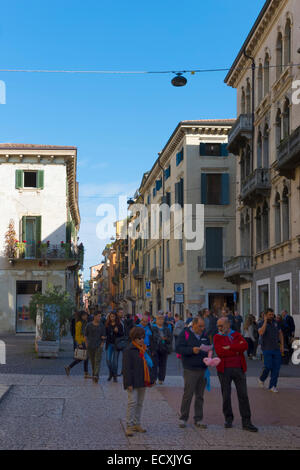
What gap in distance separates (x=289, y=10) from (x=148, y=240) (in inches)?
1407

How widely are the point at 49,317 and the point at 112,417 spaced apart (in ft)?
41.8

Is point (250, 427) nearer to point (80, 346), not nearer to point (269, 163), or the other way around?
point (80, 346)

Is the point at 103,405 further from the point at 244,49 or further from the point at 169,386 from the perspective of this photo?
the point at 244,49

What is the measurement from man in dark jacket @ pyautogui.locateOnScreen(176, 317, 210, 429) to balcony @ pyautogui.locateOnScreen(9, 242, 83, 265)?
97.2 feet

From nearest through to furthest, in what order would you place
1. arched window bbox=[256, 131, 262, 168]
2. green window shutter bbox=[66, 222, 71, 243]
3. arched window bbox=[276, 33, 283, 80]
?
arched window bbox=[276, 33, 283, 80] < arched window bbox=[256, 131, 262, 168] < green window shutter bbox=[66, 222, 71, 243]

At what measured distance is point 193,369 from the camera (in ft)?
34.0

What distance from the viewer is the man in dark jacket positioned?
1027 cm

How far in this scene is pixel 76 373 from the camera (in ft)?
59.8

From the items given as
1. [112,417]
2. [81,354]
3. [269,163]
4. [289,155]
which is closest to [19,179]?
[269,163]

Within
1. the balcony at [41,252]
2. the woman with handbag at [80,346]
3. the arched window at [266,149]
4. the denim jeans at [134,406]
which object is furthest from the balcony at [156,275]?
the denim jeans at [134,406]

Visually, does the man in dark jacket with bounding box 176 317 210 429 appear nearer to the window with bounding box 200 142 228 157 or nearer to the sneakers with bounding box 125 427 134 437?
the sneakers with bounding box 125 427 134 437

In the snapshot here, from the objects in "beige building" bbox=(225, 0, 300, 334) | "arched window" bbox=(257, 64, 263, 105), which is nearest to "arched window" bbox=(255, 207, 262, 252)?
"beige building" bbox=(225, 0, 300, 334)

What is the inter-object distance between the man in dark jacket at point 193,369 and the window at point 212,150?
109ft

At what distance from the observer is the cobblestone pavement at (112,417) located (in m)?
8.85
